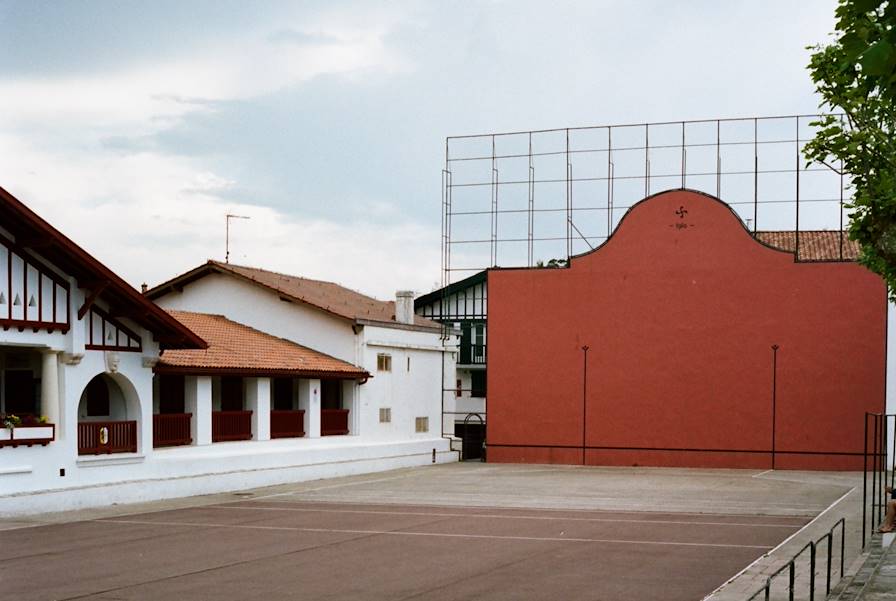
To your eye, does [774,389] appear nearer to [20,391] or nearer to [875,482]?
[875,482]

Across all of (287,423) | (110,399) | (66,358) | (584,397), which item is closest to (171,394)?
(110,399)

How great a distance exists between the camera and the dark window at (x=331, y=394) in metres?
37.4

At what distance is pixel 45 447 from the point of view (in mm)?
23516

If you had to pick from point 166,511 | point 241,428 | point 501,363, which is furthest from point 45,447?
point 501,363

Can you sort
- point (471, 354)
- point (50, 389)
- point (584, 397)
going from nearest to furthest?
point (50, 389), point (584, 397), point (471, 354)

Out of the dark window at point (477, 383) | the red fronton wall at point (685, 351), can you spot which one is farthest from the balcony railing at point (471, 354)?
the red fronton wall at point (685, 351)

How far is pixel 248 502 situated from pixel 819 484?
52.6ft

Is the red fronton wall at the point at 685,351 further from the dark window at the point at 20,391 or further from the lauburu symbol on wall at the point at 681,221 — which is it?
the dark window at the point at 20,391

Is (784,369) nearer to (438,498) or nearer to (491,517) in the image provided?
(438,498)

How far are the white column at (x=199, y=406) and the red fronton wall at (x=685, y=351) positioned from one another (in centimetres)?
1399

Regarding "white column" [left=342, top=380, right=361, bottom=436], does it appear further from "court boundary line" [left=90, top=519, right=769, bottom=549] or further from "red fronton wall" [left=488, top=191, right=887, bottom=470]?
"court boundary line" [left=90, top=519, right=769, bottom=549]

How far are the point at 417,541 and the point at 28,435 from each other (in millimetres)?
9011

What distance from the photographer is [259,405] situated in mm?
32094

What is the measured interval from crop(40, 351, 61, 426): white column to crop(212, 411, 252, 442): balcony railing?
6617 mm
